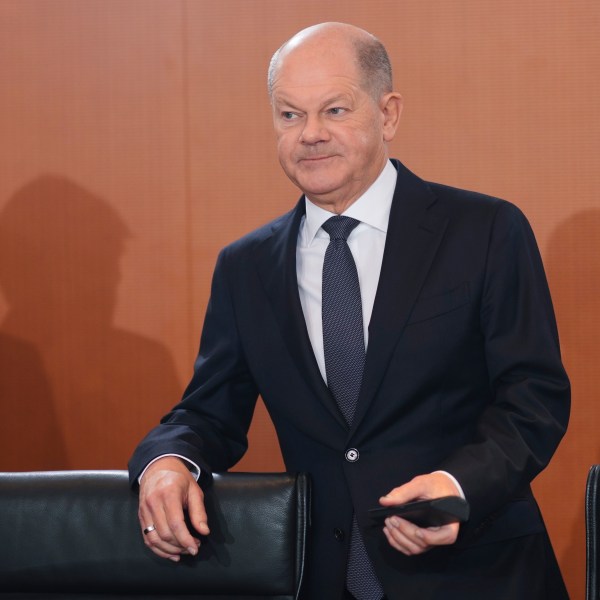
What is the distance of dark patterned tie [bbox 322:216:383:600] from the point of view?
1468 mm

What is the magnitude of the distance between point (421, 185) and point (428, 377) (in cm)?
35

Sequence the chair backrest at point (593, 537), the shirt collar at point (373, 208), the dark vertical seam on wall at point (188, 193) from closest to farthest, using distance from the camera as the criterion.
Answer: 1. the chair backrest at point (593, 537)
2. the shirt collar at point (373, 208)
3. the dark vertical seam on wall at point (188, 193)

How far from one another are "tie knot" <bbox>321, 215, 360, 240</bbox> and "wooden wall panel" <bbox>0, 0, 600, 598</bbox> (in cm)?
116

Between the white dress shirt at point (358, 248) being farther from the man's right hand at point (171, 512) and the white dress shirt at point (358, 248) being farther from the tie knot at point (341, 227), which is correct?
the man's right hand at point (171, 512)

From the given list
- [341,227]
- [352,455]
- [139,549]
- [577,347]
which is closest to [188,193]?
[577,347]

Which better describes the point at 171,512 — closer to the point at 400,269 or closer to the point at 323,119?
the point at 400,269

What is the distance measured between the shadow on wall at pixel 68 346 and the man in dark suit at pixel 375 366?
123cm

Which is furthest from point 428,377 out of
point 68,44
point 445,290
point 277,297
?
point 68,44

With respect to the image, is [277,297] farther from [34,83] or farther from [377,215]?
[34,83]

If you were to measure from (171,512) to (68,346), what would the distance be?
1662 millimetres

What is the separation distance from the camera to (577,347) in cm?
268

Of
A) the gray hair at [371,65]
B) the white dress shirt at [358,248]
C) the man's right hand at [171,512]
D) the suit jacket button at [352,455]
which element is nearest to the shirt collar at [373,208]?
the white dress shirt at [358,248]

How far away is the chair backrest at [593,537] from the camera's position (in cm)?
126

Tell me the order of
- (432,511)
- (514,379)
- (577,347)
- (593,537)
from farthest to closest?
1. (577,347)
2. (514,379)
3. (593,537)
4. (432,511)
